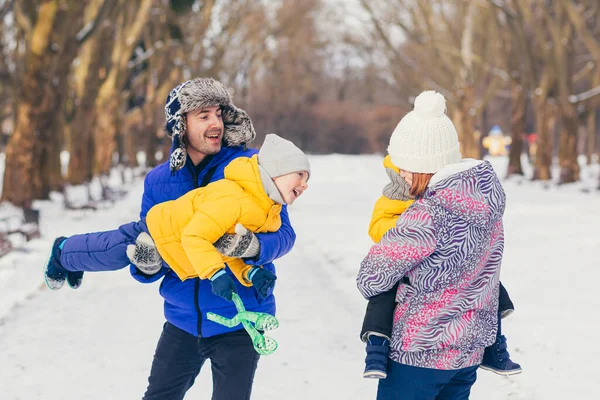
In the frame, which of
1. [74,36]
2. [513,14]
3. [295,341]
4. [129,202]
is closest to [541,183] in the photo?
[513,14]

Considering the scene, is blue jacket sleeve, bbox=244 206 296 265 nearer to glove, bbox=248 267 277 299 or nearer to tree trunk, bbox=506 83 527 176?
glove, bbox=248 267 277 299

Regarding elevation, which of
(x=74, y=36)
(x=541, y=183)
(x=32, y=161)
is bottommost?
(x=541, y=183)

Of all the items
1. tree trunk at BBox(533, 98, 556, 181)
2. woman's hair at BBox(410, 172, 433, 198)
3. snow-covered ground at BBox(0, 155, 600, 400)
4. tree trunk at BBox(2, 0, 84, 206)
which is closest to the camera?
woman's hair at BBox(410, 172, 433, 198)

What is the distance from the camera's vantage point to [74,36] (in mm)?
16609

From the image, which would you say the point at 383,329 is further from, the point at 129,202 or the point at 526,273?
the point at 129,202

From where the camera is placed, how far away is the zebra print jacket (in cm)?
254

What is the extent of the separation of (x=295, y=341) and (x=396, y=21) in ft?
86.0

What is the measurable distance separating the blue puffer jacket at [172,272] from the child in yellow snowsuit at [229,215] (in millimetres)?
75

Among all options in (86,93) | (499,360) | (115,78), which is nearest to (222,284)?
(499,360)

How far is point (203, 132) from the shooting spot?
10.2ft

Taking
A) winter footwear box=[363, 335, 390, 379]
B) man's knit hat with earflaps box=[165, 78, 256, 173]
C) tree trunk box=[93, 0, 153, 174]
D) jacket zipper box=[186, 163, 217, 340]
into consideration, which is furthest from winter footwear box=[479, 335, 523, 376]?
tree trunk box=[93, 0, 153, 174]

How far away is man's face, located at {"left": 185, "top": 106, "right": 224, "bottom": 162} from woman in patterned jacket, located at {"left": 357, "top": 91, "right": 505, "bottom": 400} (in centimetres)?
77

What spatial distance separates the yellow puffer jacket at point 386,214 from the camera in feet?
9.31

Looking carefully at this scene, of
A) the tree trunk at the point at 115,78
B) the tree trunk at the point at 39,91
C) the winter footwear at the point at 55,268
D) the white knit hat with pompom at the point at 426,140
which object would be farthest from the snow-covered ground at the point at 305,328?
the tree trunk at the point at 115,78
